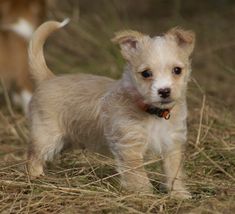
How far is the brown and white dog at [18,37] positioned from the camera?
688 centimetres

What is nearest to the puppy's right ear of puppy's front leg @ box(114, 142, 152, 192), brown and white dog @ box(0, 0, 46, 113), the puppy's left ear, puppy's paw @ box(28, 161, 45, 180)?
the puppy's left ear

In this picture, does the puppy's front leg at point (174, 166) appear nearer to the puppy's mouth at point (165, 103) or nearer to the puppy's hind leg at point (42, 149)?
the puppy's mouth at point (165, 103)

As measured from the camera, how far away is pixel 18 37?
6902mm

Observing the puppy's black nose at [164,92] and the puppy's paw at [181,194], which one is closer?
the puppy's black nose at [164,92]

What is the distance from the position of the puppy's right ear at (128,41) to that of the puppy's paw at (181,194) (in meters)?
0.77

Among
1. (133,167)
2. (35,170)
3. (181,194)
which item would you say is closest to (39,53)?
(35,170)

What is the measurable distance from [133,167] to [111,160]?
0.42 meters

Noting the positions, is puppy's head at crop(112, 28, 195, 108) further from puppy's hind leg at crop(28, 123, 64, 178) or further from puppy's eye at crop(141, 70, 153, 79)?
puppy's hind leg at crop(28, 123, 64, 178)

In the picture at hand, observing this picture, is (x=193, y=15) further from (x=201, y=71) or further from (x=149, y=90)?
(x=149, y=90)

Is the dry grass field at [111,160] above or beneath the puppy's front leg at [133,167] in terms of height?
beneath

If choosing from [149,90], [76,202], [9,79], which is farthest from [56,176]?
[9,79]

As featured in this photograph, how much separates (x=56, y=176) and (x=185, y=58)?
1056mm

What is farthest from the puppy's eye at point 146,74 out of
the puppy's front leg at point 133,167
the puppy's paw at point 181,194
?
the puppy's paw at point 181,194

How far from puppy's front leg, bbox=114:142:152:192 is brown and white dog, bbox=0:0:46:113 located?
9.54ft
